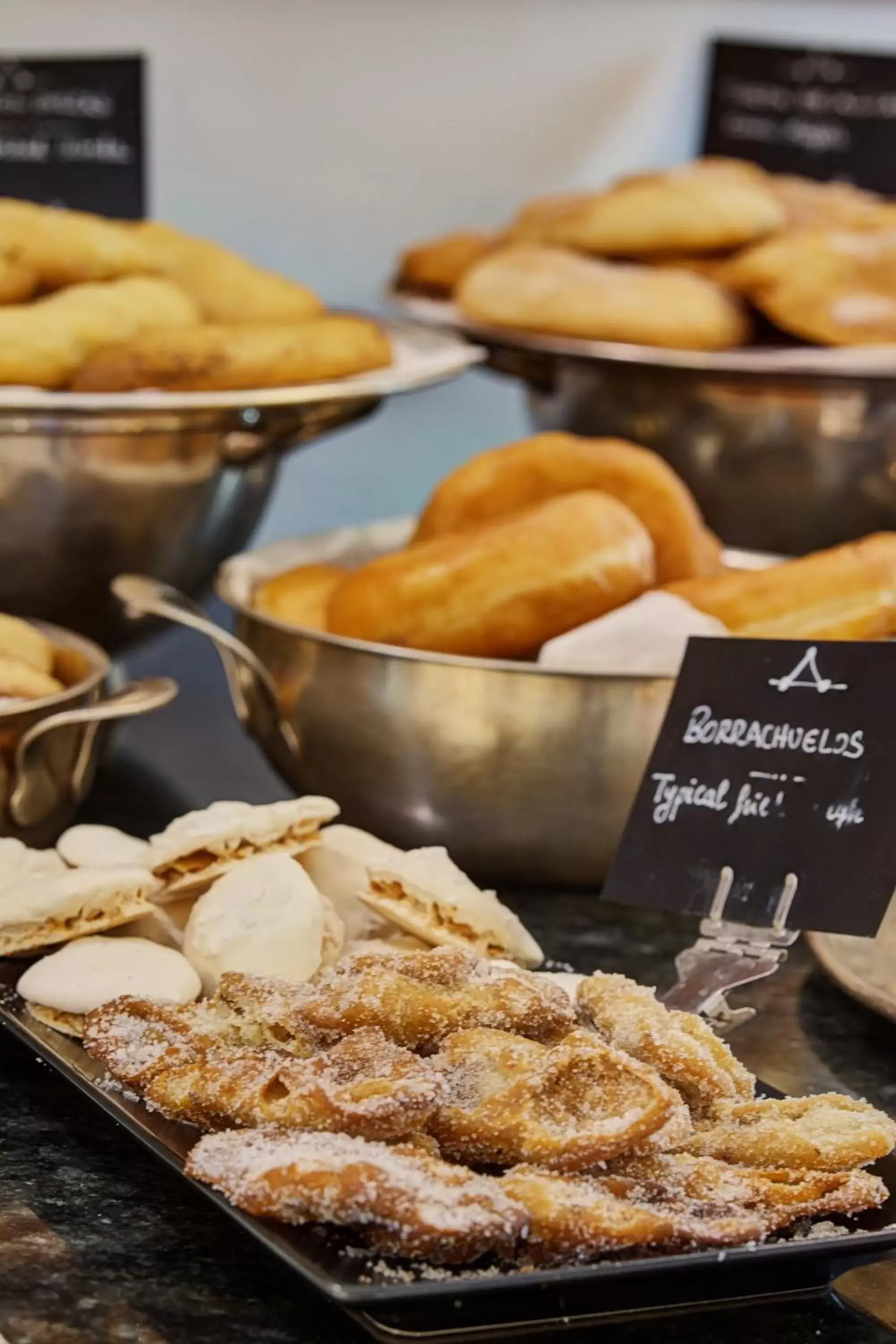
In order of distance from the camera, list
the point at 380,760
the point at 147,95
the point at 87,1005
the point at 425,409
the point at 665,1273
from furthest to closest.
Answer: the point at 425,409 < the point at 147,95 < the point at 380,760 < the point at 87,1005 < the point at 665,1273

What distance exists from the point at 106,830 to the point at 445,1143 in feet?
1.34

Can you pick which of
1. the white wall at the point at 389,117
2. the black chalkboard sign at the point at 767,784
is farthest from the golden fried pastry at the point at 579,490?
the white wall at the point at 389,117

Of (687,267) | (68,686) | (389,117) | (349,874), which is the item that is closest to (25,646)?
(68,686)

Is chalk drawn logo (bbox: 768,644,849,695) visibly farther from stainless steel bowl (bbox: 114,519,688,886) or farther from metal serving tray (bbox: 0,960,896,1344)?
metal serving tray (bbox: 0,960,896,1344)

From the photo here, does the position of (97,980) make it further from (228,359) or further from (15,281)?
(15,281)

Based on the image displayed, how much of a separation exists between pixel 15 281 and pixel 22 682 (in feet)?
1.38

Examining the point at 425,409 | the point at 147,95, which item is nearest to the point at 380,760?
the point at 147,95

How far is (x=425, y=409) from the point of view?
2646mm

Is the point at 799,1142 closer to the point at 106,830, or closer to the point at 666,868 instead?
the point at 666,868

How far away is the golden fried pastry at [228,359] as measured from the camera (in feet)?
4.35

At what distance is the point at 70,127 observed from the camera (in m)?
1.95

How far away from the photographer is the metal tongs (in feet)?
3.23

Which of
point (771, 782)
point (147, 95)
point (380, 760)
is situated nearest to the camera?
point (771, 782)

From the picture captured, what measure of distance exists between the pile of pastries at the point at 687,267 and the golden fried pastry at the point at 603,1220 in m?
1.11
